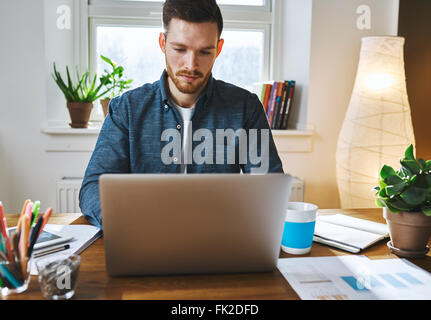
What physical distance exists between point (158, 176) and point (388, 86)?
1726mm

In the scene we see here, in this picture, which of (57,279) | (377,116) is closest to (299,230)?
(57,279)

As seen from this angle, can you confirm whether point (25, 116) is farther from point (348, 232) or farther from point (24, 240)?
point (348, 232)

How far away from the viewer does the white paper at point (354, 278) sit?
708 millimetres

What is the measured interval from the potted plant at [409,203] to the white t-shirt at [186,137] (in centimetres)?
75

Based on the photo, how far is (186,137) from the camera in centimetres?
149

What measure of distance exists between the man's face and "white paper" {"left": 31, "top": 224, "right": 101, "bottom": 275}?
0.64 m

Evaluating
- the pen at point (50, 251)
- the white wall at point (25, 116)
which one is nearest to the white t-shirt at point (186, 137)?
the pen at point (50, 251)

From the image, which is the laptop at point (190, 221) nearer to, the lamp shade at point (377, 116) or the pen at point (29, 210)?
the pen at point (29, 210)

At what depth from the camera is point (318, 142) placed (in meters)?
2.36

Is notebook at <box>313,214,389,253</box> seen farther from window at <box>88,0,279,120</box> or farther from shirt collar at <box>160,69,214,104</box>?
window at <box>88,0,279,120</box>

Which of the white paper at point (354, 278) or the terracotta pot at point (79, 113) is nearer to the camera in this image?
the white paper at point (354, 278)

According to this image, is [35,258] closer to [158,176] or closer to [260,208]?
[158,176]

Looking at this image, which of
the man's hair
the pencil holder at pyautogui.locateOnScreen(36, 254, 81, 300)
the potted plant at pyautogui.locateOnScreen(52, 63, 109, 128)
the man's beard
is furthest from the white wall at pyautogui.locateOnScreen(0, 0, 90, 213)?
the pencil holder at pyautogui.locateOnScreen(36, 254, 81, 300)

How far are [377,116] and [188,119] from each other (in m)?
1.07
